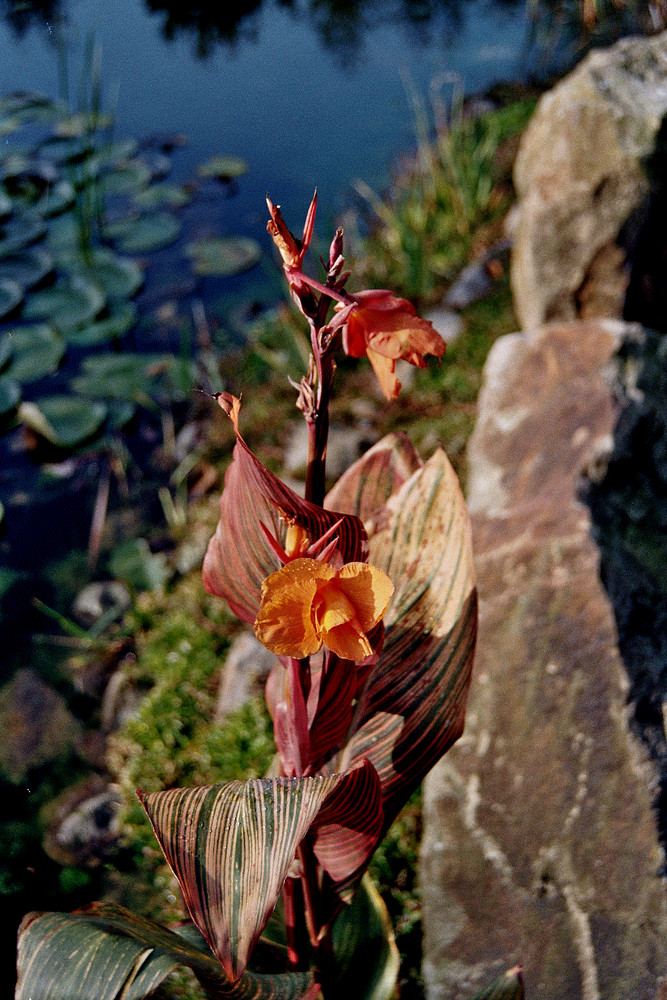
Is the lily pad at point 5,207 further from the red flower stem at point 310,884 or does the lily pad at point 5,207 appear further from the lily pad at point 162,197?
the red flower stem at point 310,884

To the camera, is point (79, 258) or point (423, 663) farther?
point (79, 258)

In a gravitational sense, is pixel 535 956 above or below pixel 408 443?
below

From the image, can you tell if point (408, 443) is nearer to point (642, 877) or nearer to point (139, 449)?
point (642, 877)

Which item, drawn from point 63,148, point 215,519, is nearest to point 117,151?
point 63,148

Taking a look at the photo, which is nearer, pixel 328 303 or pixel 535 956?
pixel 328 303

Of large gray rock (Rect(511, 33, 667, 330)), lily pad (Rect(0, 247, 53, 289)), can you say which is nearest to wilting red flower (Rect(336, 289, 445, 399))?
large gray rock (Rect(511, 33, 667, 330))

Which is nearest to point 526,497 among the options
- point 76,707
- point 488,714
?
point 488,714

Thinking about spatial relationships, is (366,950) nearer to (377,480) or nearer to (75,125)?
(377,480)
